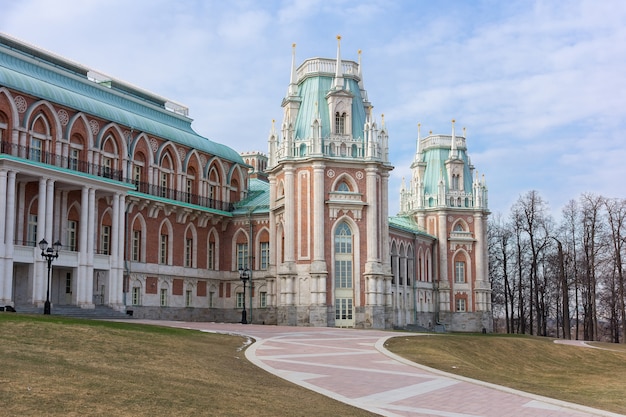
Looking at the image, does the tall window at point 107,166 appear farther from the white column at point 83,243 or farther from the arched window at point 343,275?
the arched window at point 343,275

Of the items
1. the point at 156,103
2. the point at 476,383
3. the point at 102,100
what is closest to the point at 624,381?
the point at 476,383

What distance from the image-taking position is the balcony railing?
43844 mm

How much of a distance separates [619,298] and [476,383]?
48.2 meters

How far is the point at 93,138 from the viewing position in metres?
49.2

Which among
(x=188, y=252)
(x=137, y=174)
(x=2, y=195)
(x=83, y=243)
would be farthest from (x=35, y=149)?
(x=188, y=252)

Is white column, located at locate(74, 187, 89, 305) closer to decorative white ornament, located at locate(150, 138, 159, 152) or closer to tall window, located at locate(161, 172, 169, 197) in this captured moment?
decorative white ornament, located at locate(150, 138, 159, 152)

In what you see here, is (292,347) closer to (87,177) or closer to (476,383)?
(476,383)

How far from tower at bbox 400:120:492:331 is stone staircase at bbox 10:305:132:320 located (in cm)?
3711

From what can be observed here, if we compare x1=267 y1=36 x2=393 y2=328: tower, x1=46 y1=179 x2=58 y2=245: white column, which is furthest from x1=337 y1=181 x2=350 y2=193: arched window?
x1=46 y1=179 x2=58 y2=245: white column

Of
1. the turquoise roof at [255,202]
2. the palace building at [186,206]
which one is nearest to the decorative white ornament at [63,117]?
the palace building at [186,206]

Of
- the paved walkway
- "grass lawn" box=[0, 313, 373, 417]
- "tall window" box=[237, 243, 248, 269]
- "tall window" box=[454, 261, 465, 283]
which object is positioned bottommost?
the paved walkway

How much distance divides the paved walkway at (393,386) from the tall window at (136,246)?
88.3 feet

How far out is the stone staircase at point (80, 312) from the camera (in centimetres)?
3953

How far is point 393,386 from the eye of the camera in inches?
731
